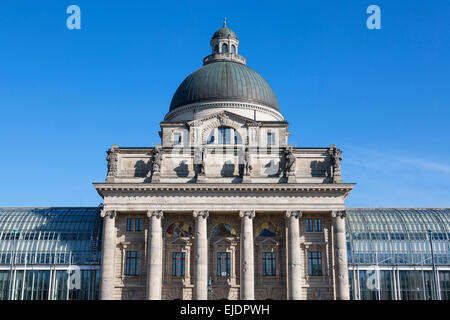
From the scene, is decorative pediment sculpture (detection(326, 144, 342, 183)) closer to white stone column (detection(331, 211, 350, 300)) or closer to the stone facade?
the stone facade

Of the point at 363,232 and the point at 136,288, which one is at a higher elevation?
the point at 363,232

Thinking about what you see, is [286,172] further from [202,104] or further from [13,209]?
[13,209]

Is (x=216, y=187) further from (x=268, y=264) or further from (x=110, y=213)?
(x=110, y=213)

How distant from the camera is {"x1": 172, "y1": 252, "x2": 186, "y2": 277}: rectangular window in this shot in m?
56.9

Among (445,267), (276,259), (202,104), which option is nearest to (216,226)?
(276,259)

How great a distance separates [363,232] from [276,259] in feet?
44.1

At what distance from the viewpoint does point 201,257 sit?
→ 180ft

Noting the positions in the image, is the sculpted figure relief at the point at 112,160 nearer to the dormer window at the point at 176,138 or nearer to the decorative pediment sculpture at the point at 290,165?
the dormer window at the point at 176,138

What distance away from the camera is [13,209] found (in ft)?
224

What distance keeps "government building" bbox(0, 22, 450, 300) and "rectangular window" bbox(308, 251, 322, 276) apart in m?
0.11

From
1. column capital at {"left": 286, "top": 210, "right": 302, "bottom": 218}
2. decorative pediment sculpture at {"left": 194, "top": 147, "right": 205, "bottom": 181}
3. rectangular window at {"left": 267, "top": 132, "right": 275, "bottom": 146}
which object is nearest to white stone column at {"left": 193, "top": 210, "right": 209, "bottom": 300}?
decorative pediment sculpture at {"left": 194, "top": 147, "right": 205, "bottom": 181}

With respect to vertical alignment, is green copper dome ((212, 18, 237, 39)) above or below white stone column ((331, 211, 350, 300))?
above

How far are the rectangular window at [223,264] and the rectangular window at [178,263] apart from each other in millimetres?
3888

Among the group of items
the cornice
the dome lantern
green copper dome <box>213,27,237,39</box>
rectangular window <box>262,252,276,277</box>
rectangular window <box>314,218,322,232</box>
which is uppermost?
green copper dome <box>213,27,237,39</box>
